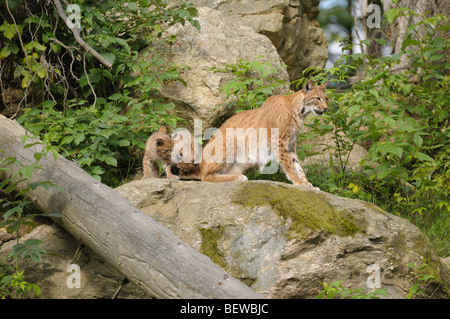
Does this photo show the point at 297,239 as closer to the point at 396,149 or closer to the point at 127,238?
the point at 127,238

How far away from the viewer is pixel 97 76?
21.1 ft

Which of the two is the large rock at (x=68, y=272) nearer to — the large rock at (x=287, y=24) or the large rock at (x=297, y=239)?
the large rock at (x=297, y=239)

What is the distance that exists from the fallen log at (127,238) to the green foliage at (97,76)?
1045 mm

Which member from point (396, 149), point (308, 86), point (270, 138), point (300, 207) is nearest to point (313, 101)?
point (308, 86)

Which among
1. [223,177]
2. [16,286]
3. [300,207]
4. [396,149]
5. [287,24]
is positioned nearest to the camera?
[16,286]

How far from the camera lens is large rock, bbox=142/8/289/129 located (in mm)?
6566

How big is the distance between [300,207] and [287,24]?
17.4ft

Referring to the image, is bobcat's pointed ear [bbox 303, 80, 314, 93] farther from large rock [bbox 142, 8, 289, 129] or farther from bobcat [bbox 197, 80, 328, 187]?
large rock [bbox 142, 8, 289, 129]

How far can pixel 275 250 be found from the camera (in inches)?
164

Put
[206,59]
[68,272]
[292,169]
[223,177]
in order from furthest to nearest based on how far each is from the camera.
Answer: [206,59]
[292,169]
[223,177]
[68,272]

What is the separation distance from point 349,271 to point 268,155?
1840 mm

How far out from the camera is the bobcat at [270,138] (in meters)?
5.47
